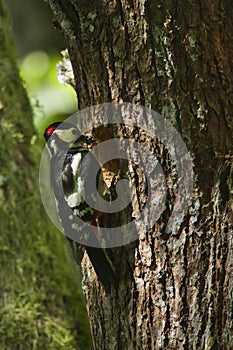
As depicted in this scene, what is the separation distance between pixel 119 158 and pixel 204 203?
33 cm

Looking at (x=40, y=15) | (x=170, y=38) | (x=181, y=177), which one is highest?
(x=40, y=15)

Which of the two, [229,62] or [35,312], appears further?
[35,312]

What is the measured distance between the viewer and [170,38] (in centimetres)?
247

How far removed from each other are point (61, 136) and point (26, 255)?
3.85 ft

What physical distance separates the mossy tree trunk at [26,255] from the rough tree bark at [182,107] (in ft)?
4.98

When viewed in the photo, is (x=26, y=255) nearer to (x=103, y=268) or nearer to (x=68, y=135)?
(x=68, y=135)

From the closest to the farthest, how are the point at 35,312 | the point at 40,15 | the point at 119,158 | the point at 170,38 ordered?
1. the point at 170,38
2. the point at 119,158
3. the point at 35,312
4. the point at 40,15

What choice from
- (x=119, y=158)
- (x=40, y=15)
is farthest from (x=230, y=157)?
(x=40, y=15)

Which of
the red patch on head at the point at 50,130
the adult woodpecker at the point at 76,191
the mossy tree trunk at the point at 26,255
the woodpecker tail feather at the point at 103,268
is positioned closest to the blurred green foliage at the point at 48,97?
the mossy tree trunk at the point at 26,255

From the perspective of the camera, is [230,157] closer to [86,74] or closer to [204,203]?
[204,203]

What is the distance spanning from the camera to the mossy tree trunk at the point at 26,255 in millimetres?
4035

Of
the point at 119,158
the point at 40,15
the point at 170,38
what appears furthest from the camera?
the point at 40,15

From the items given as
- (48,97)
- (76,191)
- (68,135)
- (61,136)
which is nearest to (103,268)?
(76,191)

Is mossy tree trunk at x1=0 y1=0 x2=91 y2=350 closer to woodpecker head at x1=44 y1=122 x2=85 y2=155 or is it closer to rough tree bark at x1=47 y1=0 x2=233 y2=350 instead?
woodpecker head at x1=44 y1=122 x2=85 y2=155
